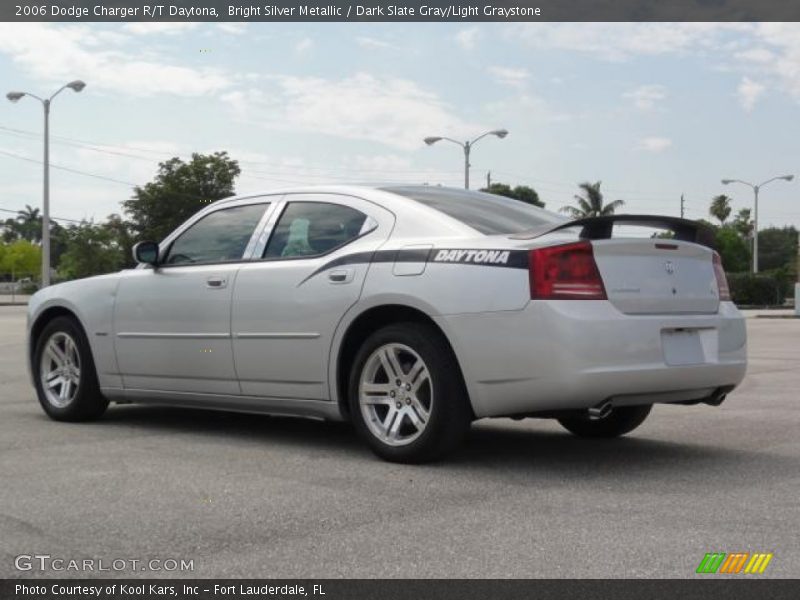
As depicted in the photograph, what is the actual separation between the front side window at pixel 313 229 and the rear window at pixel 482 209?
31cm

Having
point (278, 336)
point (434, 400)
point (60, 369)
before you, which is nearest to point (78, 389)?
point (60, 369)

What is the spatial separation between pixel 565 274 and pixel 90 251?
56.0 meters

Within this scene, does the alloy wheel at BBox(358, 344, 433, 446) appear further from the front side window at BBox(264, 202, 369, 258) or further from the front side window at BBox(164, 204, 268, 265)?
the front side window at BBox(164, 204, 268, 265)

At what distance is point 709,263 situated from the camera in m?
6.09

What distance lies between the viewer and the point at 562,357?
5.25m

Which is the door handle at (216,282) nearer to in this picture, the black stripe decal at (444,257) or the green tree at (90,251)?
the black stripe decal at (444,257)

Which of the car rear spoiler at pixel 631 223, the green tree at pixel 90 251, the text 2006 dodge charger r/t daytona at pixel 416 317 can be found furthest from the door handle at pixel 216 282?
the green tree at pixel 90 251

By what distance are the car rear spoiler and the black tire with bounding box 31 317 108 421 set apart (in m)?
3.43

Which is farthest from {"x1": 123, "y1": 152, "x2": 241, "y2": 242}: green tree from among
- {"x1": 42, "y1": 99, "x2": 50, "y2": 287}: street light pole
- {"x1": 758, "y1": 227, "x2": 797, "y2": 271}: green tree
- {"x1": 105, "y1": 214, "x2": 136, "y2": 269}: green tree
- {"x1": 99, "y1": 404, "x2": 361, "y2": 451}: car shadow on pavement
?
{"x1": 758, "y1": 227, "x2": 797, "y2": 271}: green tree

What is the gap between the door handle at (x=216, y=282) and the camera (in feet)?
21.9

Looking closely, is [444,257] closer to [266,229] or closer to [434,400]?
[434,400]

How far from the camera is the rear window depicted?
19.6ft

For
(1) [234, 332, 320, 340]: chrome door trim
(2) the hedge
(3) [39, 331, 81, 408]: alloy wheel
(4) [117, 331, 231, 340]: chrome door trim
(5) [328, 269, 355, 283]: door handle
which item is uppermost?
(5) [328, 269, 355, 283]: door handle
